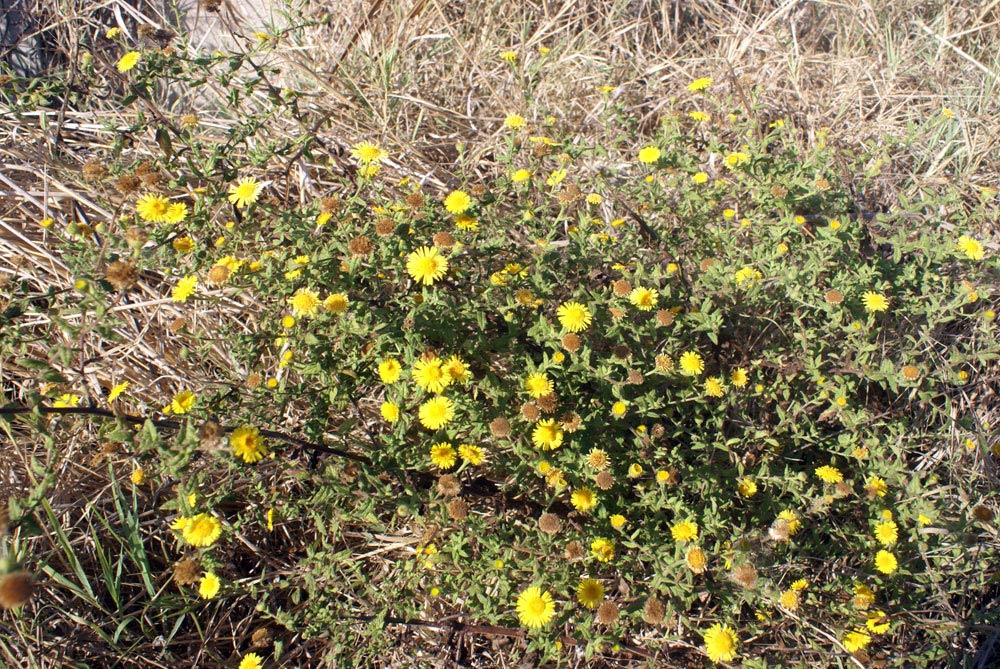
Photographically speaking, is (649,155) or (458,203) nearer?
(458,203)

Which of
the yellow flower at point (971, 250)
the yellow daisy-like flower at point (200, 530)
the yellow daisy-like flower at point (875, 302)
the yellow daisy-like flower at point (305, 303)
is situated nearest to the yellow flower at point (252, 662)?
the yellow daisy-like flower at point (200, 530)

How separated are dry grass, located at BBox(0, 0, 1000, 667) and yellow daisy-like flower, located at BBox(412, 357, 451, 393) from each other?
0.68 metres

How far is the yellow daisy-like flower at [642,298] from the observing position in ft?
7.40

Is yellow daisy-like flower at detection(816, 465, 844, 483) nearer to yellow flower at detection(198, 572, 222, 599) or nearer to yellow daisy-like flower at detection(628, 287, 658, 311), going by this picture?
yellow daisy-like flower at detection(628, 287, 658, 311)

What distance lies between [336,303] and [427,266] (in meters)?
0.29

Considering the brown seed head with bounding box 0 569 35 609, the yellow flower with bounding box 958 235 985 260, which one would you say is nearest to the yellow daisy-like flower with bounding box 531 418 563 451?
the brown seed head with bounding box 0 569 35 609

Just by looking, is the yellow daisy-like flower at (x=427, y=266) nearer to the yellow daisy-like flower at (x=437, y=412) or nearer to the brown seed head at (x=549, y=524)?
the yellow daisy-like flower at (x=437, y=412)

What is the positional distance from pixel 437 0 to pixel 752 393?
3017 millimetres

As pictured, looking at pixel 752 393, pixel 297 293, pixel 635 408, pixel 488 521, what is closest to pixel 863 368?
pixel 752 393

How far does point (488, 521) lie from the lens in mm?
2279

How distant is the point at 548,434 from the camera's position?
2064 mm

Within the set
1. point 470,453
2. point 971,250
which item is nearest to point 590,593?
point 470,453

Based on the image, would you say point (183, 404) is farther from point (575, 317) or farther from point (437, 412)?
point (575, 317)

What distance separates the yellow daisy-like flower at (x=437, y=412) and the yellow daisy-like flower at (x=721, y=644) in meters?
0.99
